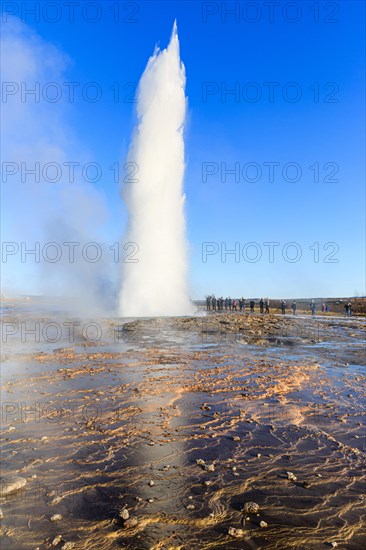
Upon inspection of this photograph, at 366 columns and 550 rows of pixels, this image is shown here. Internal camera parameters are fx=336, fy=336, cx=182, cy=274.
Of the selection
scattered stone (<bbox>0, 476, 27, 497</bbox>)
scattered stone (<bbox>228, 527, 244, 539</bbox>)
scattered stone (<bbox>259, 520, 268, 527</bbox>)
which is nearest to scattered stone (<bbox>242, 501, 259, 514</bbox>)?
scattered stone (<bbox>259, 520, 268, 527</bbox>)

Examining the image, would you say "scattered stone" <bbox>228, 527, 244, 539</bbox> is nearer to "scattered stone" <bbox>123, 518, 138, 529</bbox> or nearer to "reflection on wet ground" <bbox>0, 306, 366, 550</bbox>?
"reflection on wet ground" <bbox>0, 306, 366, 550</bbox>

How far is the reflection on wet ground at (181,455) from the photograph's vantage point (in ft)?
12.3

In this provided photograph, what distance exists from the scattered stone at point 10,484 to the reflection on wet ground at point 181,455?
0.08 meters

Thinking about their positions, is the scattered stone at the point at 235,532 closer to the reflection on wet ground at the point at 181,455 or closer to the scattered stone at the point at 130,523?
the reflection on wet ground at the point at 181,455

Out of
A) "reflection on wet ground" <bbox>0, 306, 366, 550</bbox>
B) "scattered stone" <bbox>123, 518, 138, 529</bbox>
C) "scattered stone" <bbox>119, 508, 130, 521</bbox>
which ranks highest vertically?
"scattered stone" <bbox>119, 508, 130, 521</bbox>

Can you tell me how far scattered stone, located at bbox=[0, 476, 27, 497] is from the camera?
4383mm

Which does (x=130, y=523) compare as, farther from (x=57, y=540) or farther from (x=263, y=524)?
(x=263, y=524)

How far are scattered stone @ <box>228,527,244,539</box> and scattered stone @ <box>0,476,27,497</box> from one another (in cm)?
281

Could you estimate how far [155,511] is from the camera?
4.06 m

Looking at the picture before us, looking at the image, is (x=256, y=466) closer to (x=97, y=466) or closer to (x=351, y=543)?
(x=351, y=543)

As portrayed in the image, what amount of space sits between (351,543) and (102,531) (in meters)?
2.67

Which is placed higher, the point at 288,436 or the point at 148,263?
the point at 148,263

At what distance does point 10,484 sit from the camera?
448 centimetres

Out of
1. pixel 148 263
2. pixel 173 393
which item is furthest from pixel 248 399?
pixel 148 263
